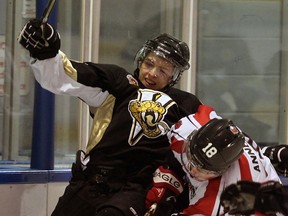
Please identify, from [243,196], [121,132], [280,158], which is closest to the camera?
[243,196]

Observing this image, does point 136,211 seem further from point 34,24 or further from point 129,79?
point 34,24

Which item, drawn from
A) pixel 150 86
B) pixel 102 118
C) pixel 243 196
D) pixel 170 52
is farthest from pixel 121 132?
pixel 243 196

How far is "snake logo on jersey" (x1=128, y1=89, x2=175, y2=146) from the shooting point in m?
2.83

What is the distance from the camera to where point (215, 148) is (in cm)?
234

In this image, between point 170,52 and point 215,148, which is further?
point 170,52

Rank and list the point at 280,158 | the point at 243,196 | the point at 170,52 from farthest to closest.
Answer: the point at 170,52, the point at 280,158, the point at 243,196

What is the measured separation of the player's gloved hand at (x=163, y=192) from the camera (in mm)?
2656

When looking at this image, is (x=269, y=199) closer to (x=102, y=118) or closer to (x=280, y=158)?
(x=280, y=158)

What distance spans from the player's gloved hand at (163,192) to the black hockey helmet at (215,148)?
12.7 inches

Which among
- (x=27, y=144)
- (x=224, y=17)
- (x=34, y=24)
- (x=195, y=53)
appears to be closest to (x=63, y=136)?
(x=27, y=144)

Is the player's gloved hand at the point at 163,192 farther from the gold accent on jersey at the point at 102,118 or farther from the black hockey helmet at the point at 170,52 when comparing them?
the black hockey helmet at the point at 170,52

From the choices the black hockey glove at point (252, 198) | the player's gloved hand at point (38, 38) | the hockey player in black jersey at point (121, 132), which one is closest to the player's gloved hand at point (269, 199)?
the black hockey glove at point (252, 198)

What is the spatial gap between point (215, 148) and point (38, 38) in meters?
0.70

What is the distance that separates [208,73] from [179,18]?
1.32 feet
